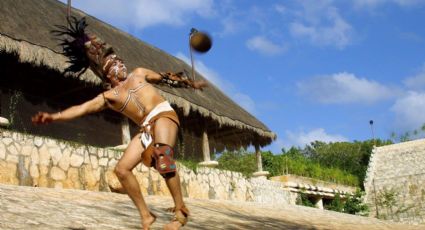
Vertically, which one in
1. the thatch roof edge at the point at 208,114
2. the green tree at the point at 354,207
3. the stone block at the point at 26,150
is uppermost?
the thatch roof edge at the point at 208,114

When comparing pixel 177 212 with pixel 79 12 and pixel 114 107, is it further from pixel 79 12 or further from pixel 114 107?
pixel 79 12

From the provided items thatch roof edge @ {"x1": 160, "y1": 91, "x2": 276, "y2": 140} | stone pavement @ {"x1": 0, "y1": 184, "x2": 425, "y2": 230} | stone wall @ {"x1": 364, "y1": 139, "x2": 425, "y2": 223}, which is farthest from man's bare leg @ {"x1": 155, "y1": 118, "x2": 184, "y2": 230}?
stone wall @ {"x1": 364, "y1": 139, "x2": 425, "y2": 223}

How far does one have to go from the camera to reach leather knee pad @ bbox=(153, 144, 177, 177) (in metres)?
3.40

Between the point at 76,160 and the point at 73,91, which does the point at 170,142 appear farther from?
the point at 73,91

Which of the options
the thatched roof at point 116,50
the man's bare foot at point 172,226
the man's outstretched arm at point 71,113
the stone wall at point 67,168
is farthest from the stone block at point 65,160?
the man's bare foot at point 172,226

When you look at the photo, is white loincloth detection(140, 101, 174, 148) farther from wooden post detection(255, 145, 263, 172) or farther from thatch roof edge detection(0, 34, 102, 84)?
wooden post detection(255, 145, 263, 172)

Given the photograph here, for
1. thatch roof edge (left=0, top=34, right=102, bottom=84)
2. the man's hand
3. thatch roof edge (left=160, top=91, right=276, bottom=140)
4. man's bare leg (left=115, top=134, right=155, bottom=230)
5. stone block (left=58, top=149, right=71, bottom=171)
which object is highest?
thatch roof edge (left=0, top=34, right=102, bottom=84)

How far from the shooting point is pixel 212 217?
6992mm

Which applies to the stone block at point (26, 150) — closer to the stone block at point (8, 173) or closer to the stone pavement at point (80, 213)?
the stone block at point (8, 173)

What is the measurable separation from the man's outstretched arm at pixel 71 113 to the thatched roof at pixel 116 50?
18.3 ft

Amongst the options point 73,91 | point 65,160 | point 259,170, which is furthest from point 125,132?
point 259,170

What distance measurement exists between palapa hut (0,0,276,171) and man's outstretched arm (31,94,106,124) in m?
4.74

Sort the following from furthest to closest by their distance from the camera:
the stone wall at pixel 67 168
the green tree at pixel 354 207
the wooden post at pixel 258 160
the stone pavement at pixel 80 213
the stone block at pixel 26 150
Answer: the green tree at pixel 354 207 < the wooden post at pixel 258 160 < the stone block at pixel 26 150 < the stone wall at pixel 67 168 < the stone pavement at pixel 80 213

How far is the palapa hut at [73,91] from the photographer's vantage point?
9266mm
